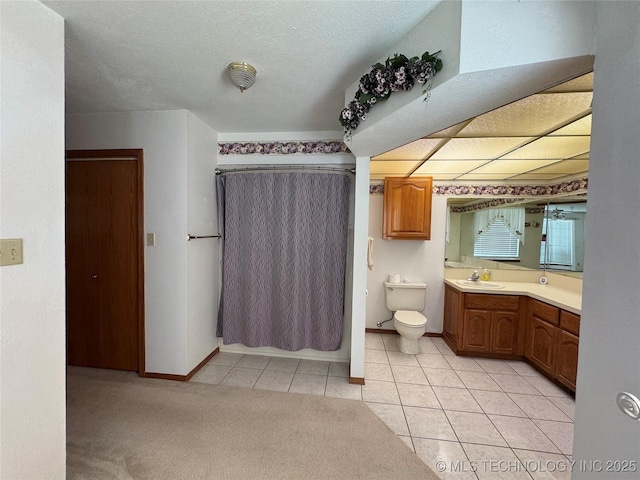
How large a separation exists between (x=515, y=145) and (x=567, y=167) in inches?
39.8

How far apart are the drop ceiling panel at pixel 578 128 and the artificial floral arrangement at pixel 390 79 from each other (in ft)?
3.93

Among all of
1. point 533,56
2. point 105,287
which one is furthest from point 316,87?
point 105,287

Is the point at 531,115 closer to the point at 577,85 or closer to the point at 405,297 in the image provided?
the point at 577,85

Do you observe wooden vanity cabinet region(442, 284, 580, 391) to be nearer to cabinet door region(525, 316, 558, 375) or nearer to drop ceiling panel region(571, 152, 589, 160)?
cabinet door region(525, 316, 558, 375)

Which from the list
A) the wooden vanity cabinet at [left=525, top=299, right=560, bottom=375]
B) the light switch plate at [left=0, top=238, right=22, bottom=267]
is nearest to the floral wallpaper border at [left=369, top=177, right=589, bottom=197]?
the wooden vanity cabinet at [left=525, top=299, right=560, bottom=375]

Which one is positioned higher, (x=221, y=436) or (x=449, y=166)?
(x=449, y=166)

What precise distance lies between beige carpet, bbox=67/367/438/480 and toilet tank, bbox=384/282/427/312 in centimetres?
143

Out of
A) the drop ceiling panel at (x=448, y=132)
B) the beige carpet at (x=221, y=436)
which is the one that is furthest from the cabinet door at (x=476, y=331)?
the drop ceiling panel at (x=448, y=132)

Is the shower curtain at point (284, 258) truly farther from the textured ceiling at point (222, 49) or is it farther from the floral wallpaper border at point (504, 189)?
the floral wallpaper border at point (504, 189)

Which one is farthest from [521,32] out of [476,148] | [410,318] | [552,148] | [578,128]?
[410,318]

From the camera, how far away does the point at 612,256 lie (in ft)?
2.56

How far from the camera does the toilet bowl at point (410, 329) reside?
2.66 m

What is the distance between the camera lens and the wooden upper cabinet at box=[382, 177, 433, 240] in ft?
9.97

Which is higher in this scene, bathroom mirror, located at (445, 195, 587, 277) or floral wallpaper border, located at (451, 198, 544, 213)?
floral wallpaper border, located at (451, 198, 544, 213)
